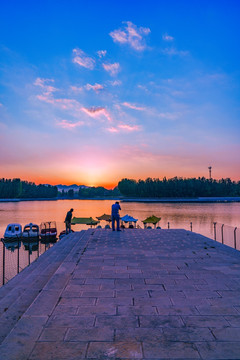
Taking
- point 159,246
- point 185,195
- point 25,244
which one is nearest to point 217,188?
point 185,195

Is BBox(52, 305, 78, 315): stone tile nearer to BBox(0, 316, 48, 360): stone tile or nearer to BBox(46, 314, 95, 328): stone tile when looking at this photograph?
BBox(46, 314, 95, 328): stone tile

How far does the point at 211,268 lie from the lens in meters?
7.54

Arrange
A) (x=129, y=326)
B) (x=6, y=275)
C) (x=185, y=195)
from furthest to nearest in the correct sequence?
1. (x=185, y=195)
2. (x=6, y=275)
3. (x=129, y=326)

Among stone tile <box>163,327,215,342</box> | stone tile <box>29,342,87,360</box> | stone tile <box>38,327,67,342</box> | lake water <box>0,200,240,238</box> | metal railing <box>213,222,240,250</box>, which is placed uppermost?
stone tile <box>29,342,87,360</box>

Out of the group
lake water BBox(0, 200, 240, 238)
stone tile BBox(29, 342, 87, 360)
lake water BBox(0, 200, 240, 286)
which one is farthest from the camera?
lake water BBox(0, 200, 240, 238)

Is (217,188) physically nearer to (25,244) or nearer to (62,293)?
(25,244)

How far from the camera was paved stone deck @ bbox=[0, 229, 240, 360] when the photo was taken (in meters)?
3.48

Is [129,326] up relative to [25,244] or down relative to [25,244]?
up

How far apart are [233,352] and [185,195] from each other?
499 feet

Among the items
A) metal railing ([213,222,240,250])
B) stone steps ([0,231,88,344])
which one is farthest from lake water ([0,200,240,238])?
stone steps ([0,231,88,344])

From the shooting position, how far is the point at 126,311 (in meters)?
4.64

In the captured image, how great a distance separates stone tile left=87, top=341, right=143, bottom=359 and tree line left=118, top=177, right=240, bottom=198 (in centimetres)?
15083

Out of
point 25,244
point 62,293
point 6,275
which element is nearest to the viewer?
point 62,293

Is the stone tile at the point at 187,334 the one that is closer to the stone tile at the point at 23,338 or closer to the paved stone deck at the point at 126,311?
the paved stone deck at the point at 126,311
